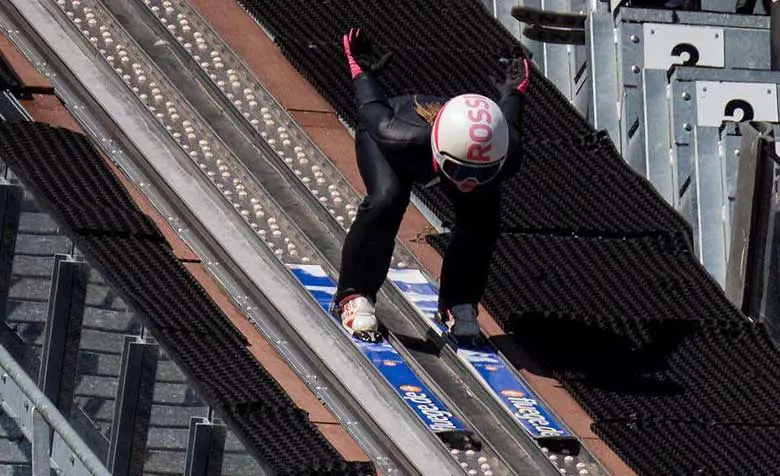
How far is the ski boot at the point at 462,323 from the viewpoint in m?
15.6

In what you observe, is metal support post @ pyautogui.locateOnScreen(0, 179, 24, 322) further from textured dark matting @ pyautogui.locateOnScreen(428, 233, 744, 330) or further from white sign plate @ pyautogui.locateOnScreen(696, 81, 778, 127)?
white sign plate @ pyautogui.locateOnScreen(696, 81, 778, 127)

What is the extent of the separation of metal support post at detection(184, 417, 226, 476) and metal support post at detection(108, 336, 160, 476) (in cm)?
31

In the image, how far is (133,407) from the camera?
1337cm

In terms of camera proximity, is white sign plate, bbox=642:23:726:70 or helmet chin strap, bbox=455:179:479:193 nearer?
helmet chin strap, bbox=455:179:479:193

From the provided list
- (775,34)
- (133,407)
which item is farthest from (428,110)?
(775,34)

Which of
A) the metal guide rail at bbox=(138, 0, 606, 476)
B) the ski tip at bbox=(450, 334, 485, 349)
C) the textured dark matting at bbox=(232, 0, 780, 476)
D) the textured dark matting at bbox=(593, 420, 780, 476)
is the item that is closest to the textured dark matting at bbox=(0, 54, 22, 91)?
the metal guide rail at bbox=(138, 0, 606, 476)

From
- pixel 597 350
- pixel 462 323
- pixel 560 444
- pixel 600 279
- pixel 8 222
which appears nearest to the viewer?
pixel 8 222

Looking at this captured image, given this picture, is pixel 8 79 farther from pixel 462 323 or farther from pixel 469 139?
pixel 469 139

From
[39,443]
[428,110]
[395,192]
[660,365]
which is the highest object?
[428,110]

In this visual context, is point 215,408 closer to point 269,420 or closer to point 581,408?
point 269,420

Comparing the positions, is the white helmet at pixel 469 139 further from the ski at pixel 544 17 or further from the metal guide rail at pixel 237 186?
the ski at pixel 544 17

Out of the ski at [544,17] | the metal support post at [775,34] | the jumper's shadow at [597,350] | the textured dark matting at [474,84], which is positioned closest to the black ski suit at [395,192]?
the jumper's shadow at [597,350]

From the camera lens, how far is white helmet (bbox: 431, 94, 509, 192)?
14.6 meters

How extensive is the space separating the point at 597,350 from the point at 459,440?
5.05 ft
